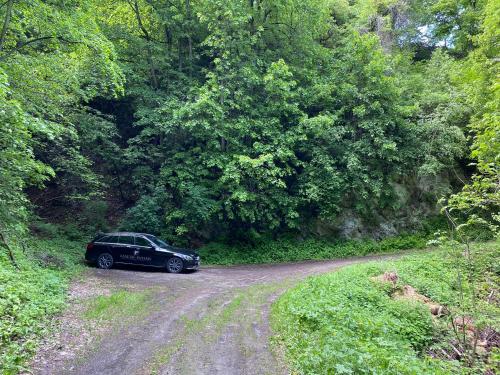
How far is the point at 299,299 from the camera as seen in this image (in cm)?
911

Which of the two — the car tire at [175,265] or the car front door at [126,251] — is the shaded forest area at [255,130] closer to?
the car front door at [126,251]

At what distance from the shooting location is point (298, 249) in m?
19.2

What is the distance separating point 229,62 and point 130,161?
7.26 metres

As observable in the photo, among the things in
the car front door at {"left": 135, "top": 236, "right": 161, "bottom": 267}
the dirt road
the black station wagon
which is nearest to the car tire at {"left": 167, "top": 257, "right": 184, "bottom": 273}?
the black station wagon

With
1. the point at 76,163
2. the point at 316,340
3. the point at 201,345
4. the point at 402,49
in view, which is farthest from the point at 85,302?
the point at 402,49

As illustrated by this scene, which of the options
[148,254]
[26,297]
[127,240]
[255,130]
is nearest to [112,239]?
[127,240]

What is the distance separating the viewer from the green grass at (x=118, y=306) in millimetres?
8219

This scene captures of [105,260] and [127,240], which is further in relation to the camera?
[127,240]

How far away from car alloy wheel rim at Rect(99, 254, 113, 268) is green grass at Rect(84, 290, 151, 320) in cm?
486

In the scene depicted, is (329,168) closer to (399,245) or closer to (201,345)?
(399,245)

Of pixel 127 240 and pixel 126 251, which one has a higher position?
pixel 127 240

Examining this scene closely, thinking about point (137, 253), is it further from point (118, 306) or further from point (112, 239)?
point (118, 306)

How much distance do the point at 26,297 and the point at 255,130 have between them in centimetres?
1292

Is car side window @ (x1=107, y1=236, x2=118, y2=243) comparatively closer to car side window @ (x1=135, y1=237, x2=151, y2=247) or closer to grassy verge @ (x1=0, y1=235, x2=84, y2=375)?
car side window @ (x1=135, y1=237, x2=151, y2=247)
